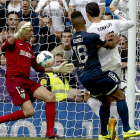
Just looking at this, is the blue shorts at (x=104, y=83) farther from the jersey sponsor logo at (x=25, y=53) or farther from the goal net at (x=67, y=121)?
the goal net at (x=67, y=121)

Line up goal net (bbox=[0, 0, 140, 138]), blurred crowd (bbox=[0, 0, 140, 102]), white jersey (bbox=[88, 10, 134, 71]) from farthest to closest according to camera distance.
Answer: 1. blurred crowd (bbox=[0, 0, 140, 102])
2. goal net (bbox=[0, 0, 140, 138])
3. white jersey (bbox=[88, 10, 134, 71])

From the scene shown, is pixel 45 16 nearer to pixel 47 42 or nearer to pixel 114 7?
pixel 47 42

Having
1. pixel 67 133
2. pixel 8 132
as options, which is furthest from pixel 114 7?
pixel 8 132

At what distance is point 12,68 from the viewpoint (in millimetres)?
6859

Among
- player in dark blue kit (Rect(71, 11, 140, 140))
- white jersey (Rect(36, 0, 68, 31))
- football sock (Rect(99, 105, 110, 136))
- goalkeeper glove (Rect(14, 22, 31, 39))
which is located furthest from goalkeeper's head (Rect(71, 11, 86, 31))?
white jersey (Rect(36, 0, 68, 31))

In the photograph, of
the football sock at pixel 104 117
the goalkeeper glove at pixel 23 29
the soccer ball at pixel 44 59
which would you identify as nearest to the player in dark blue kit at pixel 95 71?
the football sock at pixel 104 117

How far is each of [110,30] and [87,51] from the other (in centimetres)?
57

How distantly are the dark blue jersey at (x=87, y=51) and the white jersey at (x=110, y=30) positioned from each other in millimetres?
369

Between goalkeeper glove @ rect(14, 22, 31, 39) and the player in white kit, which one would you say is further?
goalkeeper glove @ rect(14, 22, 31, 39)

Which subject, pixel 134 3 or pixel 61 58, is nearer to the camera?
pixel 134 3

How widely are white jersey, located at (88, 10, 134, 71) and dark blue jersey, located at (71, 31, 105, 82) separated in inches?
14.5

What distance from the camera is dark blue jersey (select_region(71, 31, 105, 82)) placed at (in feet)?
18.9

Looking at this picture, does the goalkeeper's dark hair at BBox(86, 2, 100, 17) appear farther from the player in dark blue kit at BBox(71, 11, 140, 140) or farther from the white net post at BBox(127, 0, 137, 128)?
the white net post at BBox(127, 0, 137, 128)

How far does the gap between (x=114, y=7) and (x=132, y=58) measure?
964mm
